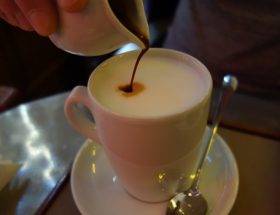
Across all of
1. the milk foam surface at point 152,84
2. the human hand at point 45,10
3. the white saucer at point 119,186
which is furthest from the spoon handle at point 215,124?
the human hand at point 45,10

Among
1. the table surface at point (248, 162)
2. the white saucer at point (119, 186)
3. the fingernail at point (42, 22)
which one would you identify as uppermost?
the fingernail at point (42, 22)

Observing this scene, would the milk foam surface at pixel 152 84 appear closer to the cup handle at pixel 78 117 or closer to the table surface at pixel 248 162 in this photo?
the cup handle at pixel 78 117

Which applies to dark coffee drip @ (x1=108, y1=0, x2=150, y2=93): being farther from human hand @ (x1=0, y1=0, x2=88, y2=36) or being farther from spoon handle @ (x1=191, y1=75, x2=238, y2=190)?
spoon handle @ (x1=191, y1=75, x2=238, y2=190)

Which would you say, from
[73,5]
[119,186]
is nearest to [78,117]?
[119,186]

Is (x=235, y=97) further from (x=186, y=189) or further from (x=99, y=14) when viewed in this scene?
(x=99, y=14)

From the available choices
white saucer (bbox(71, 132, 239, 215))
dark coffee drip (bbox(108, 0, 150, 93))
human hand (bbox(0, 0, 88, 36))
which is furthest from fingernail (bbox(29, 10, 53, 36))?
white saucer (bbox(71, 132, 239, 215))

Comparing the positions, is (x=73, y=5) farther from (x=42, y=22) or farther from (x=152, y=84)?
(x=152, y=84)
